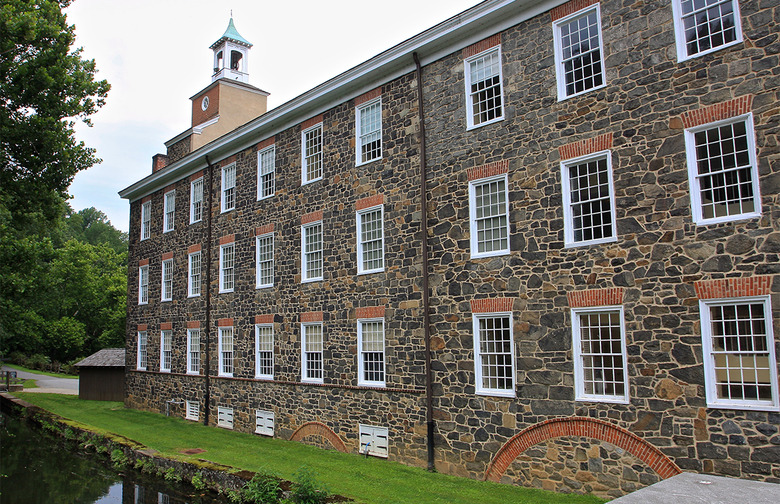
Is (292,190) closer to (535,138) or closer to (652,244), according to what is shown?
(535,138)

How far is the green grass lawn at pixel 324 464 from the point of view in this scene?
10.6 m

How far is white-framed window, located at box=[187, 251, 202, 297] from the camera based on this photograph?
918 inches

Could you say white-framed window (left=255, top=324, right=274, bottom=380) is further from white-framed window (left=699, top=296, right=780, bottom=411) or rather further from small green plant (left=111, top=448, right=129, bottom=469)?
white-framed window (left=699, top=296, right=780, bottom=411)

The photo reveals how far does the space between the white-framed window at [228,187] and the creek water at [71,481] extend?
371 inches

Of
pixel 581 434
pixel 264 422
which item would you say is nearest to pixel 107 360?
pixel 264 422

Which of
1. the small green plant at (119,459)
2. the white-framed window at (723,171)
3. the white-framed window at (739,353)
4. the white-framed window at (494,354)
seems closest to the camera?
the white-framed window at (739,353)

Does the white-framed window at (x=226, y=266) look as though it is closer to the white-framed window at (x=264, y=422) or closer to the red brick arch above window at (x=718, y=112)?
the white-framed window at (x=264, y=422)

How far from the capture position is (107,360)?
30.2m

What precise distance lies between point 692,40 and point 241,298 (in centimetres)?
1563

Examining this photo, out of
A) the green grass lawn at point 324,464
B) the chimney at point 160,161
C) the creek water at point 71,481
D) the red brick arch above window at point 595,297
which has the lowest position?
the creek water at point 71,481

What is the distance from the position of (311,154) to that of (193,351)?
996 cm

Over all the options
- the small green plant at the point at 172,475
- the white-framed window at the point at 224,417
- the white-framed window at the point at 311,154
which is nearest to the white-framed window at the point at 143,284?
the white-framed window at the point at 224,417

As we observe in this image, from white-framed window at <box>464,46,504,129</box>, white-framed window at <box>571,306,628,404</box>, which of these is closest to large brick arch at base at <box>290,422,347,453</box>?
white-framed window at <box>571,306,628,404</box>

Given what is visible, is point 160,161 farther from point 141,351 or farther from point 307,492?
point 307,492
